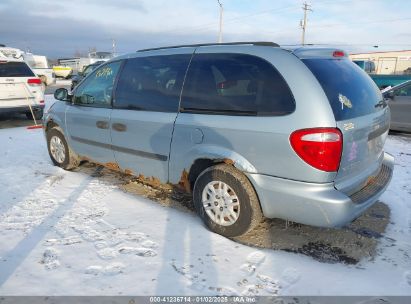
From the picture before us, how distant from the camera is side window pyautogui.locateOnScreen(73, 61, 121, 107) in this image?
459cm

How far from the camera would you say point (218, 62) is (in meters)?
3.48

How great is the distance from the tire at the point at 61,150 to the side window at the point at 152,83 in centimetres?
155

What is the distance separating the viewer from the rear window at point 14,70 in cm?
952

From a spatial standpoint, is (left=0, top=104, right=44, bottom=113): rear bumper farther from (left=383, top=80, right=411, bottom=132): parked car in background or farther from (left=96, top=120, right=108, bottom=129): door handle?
(left=383, top=80, right=411, bottom=132): parked car in background

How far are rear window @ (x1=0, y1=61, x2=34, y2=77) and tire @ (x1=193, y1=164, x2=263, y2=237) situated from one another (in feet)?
27.0

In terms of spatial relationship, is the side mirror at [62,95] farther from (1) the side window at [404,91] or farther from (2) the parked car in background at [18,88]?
(1) the side window at [404,91]

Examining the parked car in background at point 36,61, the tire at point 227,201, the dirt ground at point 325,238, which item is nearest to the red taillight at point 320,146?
the tire at point 227,201

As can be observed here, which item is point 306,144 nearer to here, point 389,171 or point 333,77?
point 333,77

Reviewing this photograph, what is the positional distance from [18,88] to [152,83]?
287 inches

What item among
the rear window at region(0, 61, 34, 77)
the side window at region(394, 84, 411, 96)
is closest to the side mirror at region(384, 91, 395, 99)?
the side window at region(394, 84, 411, 96)

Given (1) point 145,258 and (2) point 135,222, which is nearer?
(1) point 145,258

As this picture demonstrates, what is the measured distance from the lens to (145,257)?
124 inches

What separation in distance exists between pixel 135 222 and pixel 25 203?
1.51 meters

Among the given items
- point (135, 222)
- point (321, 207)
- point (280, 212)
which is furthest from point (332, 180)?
point (135, 222)
